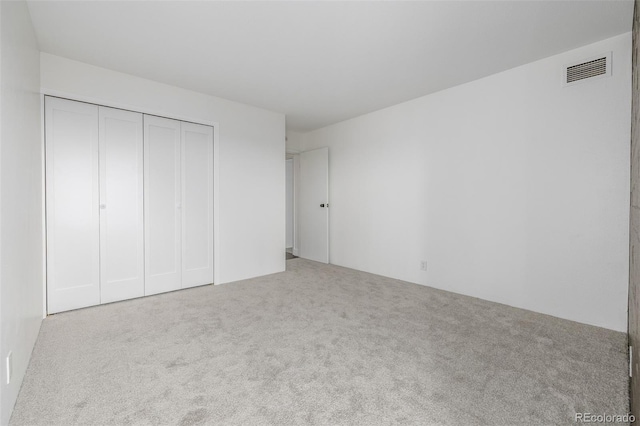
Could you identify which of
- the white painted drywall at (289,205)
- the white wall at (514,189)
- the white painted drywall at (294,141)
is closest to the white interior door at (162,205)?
the white painted drywall at (294,141)

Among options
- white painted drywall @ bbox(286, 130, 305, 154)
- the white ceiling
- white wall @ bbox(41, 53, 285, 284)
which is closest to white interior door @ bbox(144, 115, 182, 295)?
white wall @ bbox(41, 53, 285, 284)

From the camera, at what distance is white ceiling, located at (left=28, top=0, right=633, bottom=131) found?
218cm

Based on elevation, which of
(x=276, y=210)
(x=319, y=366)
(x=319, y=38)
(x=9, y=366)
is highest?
(x=319, y=38)

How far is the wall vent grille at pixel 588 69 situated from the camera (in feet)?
8.41

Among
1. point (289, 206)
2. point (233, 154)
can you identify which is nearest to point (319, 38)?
point (233, 154)

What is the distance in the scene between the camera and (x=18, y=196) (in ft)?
6.17

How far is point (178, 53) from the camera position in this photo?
9.25 ft

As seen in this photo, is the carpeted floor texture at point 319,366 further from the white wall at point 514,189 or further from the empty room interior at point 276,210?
the white wall at point 514,189

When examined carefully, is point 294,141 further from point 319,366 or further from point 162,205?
point 319,366

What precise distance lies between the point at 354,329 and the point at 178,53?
305cm

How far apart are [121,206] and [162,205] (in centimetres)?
43

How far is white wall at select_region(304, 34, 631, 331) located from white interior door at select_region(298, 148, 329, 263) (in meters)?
0.94

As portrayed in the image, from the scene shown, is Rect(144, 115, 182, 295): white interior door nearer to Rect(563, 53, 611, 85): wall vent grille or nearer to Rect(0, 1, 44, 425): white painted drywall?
Rect(0, 1, 44, 425): white painted drywall

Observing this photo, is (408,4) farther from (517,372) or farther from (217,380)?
(217,380)
